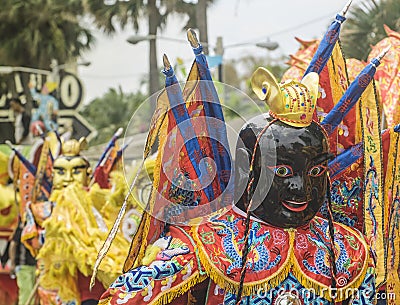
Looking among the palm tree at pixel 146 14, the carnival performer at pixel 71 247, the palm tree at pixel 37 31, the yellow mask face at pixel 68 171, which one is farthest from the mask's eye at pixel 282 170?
the palm tree at pixel 37 31

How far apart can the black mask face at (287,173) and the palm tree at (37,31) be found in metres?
19.3

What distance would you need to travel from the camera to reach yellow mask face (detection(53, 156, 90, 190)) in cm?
754

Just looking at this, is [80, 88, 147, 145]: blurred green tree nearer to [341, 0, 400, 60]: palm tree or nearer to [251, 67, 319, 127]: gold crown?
[341, 0, 400, 60]: palm tree

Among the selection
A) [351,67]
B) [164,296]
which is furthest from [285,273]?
[351,67]

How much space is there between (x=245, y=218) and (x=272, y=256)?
0.23 m

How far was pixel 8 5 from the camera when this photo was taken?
22.9 meters

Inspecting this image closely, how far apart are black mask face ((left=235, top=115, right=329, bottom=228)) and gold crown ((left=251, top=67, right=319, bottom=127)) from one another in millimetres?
42

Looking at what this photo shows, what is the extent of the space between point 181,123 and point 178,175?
0.26 m

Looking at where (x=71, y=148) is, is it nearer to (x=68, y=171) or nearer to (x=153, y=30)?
(x=68, y=171)

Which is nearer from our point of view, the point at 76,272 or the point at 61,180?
the point at 76,272

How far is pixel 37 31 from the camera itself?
22672mm

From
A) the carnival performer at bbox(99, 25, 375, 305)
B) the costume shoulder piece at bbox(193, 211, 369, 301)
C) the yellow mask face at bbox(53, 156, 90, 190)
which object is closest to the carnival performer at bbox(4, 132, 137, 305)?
the yellow mask face at bbox(53, 156, 90, 190)

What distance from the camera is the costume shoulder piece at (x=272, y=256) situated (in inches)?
149

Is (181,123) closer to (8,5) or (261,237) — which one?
(261,237)
